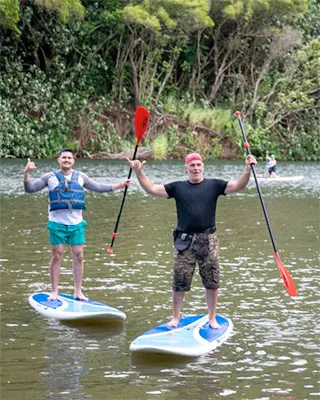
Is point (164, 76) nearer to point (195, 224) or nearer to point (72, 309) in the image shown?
point (72, 309)

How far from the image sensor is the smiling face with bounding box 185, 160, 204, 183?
928 cm

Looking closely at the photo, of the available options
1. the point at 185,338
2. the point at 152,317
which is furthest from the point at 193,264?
the point at 152,317

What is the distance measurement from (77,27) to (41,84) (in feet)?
11.9

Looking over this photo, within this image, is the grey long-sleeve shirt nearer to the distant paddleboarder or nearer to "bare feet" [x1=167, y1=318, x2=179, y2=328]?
"bare feet" [x1=167, y1=318, x2=179, y2=328]

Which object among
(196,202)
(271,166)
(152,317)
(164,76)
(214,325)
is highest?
(196,202)

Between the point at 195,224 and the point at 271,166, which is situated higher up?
the point at 195,224

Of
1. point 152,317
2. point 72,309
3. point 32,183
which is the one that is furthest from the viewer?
point 32,183

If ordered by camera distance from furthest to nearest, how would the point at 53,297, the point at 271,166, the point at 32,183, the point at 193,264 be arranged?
the point at 271,166, the point at 53,297, the point at 32,183, the point at 193,264

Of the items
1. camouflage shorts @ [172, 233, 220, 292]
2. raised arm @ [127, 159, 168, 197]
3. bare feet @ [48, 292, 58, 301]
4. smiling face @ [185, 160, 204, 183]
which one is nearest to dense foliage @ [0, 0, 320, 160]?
bare feet @ [48, 292, 58, 301]

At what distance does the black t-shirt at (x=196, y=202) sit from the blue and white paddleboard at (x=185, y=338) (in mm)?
945

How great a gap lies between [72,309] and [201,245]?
183 centimetres

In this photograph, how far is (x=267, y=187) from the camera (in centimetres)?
3250

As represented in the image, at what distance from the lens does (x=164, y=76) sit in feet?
182

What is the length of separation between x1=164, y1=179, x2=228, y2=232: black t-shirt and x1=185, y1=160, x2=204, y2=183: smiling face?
2.3 inches
